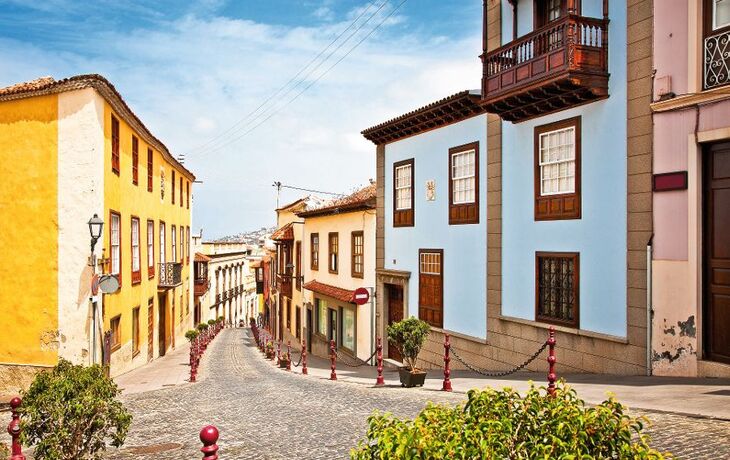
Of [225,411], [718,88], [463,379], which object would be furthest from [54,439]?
[718,88]

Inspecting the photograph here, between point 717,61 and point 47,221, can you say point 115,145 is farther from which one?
point 717,61

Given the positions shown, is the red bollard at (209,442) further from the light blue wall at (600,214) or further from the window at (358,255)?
the window at (358,255)

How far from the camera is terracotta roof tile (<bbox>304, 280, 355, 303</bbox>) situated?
2425 cm

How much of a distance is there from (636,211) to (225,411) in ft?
28.3

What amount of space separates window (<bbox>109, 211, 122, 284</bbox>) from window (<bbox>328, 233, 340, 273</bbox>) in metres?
9.88

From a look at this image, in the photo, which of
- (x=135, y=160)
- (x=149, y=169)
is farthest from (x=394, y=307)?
(x=149, y=169)

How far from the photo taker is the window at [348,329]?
82.2 feet

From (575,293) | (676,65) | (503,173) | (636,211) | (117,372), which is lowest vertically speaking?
(117,372)

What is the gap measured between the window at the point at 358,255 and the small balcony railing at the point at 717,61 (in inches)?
585

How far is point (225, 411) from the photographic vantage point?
39.0 ft

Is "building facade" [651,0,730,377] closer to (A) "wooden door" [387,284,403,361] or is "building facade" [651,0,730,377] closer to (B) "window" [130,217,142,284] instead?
(A) "wooden door" [387,284,403,361]

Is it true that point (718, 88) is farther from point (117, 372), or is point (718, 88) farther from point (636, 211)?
point (117, 372)

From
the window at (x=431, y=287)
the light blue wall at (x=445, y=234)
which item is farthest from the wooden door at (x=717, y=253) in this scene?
the window at (x=431, y=287)

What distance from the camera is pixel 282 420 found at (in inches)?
414
